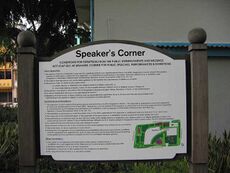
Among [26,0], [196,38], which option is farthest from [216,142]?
[26,0]

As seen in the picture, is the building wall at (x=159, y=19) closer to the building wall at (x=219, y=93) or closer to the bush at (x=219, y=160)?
the building wall at (x=219, y=93)

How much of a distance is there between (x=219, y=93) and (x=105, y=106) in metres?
7.13

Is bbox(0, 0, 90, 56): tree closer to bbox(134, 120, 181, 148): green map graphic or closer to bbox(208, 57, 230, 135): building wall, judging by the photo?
bbox(208, 57, 230, 135): building wall

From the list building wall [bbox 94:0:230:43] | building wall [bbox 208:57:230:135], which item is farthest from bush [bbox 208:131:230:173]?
building wall [bbox 94:0:230:43]

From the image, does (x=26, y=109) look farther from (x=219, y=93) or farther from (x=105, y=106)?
(x=219, y=93)

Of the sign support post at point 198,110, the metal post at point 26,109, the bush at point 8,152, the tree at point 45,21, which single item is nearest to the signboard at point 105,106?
the metal post at point 26,109

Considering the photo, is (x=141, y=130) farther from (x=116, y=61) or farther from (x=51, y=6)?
(x=51, y=6)

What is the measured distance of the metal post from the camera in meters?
4.90

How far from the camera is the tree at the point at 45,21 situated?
70.7 ft

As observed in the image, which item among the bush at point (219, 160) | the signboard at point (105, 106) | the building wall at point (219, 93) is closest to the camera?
the signboard at point (105, 106)

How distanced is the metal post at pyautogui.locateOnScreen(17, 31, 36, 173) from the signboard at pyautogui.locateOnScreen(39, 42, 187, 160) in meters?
0.12

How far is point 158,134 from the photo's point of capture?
4.89 metres

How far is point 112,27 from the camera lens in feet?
37.4

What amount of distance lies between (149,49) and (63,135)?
146cm
